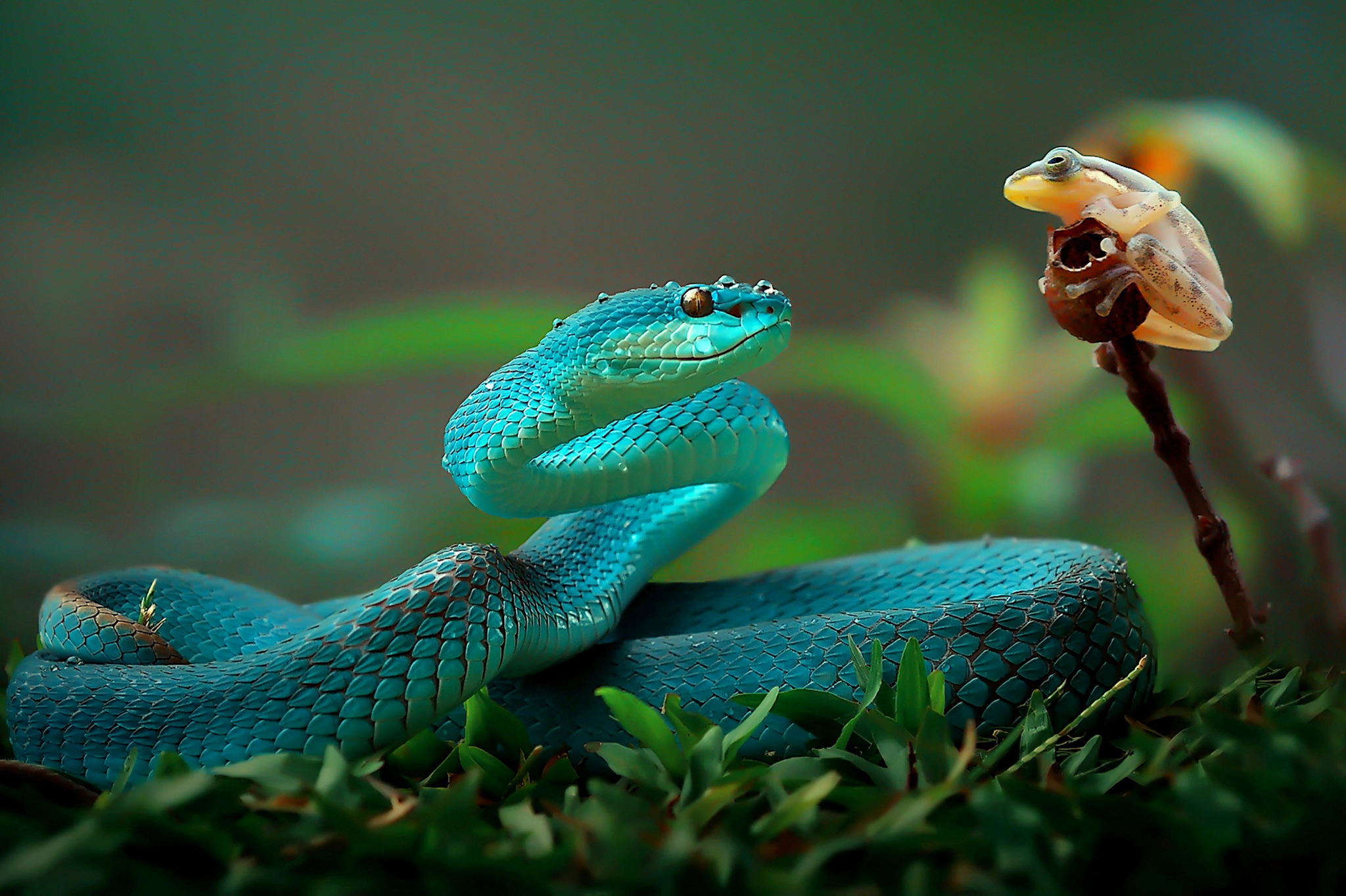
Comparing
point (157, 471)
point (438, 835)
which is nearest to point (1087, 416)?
point (438, 835)

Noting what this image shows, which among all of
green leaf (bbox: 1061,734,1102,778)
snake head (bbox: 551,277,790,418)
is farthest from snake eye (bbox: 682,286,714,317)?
green leaf (bbox: 1061,734,1102,778)

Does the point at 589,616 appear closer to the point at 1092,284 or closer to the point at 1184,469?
the point at 1092,284

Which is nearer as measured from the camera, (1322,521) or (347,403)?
(1322,521)

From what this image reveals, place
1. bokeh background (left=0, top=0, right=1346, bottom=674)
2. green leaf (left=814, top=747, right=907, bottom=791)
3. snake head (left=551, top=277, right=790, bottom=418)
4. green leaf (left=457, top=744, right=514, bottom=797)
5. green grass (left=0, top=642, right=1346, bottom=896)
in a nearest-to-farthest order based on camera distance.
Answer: green grass (left=0, top=642, right=1346, bottom=896) < green leaf (left=814, top=747, right=907, bottom=791) < green leaf (left=457, top=744, right=514, bottom=797) < snake head (left=551, top=277, right=790, bottom=418) < bokeh background (left=0, top=0, right=1346, bottom=674)

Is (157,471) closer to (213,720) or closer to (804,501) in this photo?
(213,720)

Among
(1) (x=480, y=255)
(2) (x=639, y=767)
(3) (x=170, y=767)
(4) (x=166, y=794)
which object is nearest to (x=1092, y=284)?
(2) (x=639, y=767)

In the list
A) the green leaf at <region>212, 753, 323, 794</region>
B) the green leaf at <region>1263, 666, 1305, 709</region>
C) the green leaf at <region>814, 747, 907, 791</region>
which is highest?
the green leaf at <region>212, 753, 323, 794</region>

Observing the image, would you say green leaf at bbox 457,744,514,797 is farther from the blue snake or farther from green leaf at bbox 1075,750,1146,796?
green leaf at bbox 1075,750,1146,796
